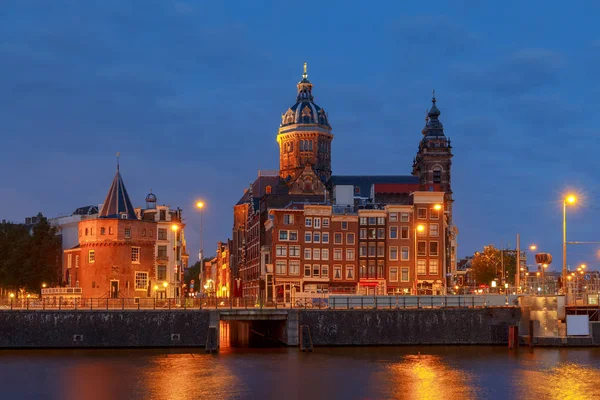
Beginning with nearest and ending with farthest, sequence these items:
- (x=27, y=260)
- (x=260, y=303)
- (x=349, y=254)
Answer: (x=260, y=303), (x=27, y=260), (x=349, y=254)

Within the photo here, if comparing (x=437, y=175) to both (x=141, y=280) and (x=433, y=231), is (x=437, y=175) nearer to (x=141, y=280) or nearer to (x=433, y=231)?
Result: (x=433, y=231)

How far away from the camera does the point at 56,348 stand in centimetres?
7825

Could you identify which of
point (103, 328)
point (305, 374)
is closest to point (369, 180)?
point (103, 328)

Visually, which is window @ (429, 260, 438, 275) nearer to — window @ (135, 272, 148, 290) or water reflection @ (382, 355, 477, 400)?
window @ (135, 272, 148, 290)

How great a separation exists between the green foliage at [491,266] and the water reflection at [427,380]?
98.3 metres

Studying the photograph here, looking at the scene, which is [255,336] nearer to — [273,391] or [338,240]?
[338,240]

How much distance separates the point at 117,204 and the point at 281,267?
2479cm

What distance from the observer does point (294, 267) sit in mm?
119812

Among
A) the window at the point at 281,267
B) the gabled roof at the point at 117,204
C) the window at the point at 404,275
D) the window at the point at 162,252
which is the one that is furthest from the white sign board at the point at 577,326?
the gabled roof at the point at 117,204

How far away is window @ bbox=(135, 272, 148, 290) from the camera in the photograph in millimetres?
106000

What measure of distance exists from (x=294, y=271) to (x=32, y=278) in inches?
1333

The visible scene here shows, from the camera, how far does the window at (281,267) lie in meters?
119

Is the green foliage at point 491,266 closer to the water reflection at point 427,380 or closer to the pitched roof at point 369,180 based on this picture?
the pitched roof at point 369,180

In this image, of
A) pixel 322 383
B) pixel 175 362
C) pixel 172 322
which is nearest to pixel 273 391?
pixel 322 383
